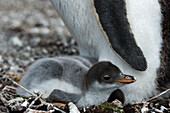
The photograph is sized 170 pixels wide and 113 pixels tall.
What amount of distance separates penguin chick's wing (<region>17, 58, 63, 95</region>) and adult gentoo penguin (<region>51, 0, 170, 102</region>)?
0.33m

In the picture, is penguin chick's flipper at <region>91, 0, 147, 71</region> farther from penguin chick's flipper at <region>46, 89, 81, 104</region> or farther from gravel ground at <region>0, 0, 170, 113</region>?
penguin chick's flipper at <region>46, 89, 81, 104</region>

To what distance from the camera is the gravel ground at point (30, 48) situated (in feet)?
6.31

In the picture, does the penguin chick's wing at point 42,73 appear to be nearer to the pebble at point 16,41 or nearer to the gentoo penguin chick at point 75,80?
the gentoo penguin chick at point 75,80

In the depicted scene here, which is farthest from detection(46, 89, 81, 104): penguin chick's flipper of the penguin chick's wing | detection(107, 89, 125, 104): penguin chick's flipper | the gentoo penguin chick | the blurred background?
the blurred background

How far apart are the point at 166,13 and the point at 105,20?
16.1 inches

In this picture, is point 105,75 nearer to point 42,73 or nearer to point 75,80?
point 75,80

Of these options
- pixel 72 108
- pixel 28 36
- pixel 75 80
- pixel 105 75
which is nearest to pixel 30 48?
pixel 28 36

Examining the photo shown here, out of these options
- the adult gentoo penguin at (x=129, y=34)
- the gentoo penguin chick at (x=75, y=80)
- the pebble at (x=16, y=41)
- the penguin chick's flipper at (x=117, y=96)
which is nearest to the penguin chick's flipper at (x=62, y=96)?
the gentoo penguin chick at (x=75, y=80)

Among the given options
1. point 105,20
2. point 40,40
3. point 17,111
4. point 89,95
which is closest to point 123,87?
point 89,95

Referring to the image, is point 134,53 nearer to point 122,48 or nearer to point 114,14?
point 122,48

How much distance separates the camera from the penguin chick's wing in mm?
2156

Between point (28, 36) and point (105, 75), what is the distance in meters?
2.56

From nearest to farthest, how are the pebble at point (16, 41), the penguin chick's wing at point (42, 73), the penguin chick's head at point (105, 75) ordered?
the penguin chick's head at point (105, 75), the penguin chick's wing at point (42, 73), the pebble at point (16, 41)

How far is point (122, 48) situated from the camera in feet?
6.51
